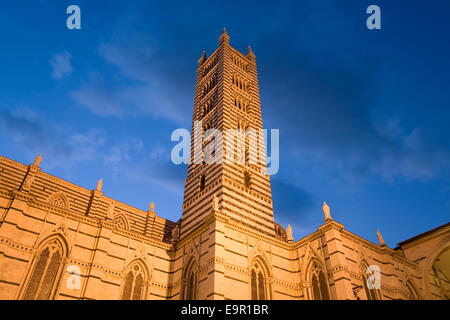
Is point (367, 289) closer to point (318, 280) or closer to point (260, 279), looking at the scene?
point (318, 280)

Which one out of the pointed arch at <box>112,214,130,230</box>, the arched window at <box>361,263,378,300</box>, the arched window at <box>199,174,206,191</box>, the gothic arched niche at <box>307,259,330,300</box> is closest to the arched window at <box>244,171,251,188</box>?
the arched window at <box>199,174,206,191</box>

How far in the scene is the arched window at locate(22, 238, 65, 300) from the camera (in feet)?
56.4

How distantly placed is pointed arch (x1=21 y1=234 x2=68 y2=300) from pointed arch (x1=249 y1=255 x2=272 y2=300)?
1101 centimetres

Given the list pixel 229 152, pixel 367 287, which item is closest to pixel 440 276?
pixel 367 287

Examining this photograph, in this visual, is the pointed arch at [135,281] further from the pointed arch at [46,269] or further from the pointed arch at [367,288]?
the pointed arch at [367,288]

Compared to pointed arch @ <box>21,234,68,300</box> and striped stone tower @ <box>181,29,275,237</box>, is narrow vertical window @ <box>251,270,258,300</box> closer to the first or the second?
striped stone tower @ <box>181,29,275,237</box>

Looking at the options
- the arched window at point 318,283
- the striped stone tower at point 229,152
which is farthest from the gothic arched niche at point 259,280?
the striped stone tower at point 229,152

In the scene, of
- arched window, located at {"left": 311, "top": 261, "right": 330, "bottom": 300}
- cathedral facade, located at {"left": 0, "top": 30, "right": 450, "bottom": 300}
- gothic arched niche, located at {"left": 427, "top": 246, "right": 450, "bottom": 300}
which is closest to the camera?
cathedral facade, located at {"left": 0, "top": 30, "right": 450, "bottom": 300}

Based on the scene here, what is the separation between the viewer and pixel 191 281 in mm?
20609

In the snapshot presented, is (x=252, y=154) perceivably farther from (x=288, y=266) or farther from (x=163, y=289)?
(x=163, y=289)

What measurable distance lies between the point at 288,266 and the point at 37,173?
22009 mm

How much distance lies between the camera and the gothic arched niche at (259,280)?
20008 millimetres

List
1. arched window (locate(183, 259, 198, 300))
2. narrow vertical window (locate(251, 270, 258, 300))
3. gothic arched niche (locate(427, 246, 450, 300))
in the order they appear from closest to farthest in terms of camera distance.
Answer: narrow vertical window (locate(251, 270, 258, 300))
arched window (locate(183, 259, 198, 300))
gothic arched niche (locate(427, 246, 450, 300))

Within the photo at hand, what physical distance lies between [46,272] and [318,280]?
52.1 feet
